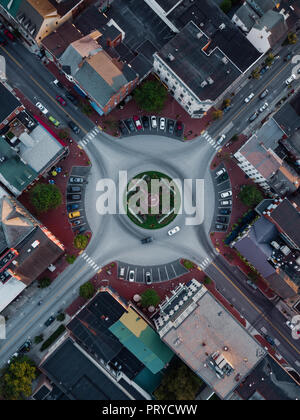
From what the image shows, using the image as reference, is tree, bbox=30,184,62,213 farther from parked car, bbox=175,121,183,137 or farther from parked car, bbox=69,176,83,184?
parked car, bbox=175,121,183,137

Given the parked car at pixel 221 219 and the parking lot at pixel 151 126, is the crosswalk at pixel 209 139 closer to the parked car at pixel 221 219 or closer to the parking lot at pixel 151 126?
the parking lot at pixel 151 126

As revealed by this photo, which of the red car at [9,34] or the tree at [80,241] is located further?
the red car at [9,34]

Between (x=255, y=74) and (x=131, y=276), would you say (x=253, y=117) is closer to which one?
(x=255, y=74)

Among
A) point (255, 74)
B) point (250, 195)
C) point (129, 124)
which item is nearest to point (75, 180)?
point (129, 124)

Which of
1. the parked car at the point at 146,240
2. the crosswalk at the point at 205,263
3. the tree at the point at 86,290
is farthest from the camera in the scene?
the crosswalk at the point at 205,263

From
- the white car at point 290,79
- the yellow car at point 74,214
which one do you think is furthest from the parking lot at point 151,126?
the white car at point 290,79

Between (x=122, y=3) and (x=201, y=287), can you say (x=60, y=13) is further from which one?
(x=201, y=287)

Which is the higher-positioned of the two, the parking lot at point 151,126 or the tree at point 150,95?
the tree at point 150,95
